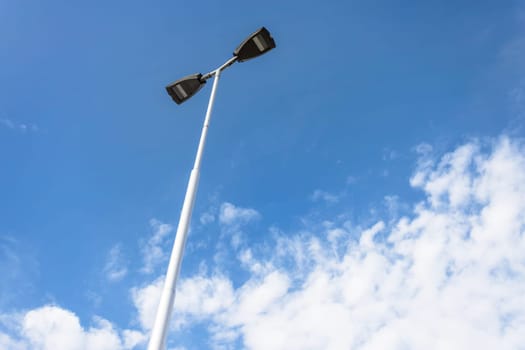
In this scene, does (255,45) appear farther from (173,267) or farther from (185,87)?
(173,267)

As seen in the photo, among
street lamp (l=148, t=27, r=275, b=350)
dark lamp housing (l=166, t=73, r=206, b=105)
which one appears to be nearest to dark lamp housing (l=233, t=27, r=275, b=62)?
street lamp (l=148, t=27, r=275, b=350)

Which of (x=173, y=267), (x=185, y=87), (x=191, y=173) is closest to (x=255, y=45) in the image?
(x=185, y=87)

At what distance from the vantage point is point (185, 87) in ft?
23.7

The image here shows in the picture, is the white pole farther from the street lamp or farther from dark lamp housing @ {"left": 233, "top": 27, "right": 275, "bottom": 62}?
dark lamp housing @ {"left": 233, "top": 27, "right": 275, "bottom": 62}

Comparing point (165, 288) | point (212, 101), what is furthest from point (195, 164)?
point (165, 288)

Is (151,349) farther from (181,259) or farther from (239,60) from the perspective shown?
(239,60)

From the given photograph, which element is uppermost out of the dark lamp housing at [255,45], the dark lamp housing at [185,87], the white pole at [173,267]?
the dark lamp housing at [255,45]

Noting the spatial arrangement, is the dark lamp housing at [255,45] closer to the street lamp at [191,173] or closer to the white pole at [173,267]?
the street lamp at [191,173]

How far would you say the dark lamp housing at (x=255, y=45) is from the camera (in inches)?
277

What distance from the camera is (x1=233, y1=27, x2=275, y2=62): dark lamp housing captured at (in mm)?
7031

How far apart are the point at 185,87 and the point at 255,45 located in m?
1.70

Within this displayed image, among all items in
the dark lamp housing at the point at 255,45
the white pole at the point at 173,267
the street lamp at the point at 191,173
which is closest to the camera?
the white pole at the point at 173,267

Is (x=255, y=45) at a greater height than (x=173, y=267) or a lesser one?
greater

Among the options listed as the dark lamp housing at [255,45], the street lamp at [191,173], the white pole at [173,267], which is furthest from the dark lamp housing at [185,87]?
the white pole at [173,267]
